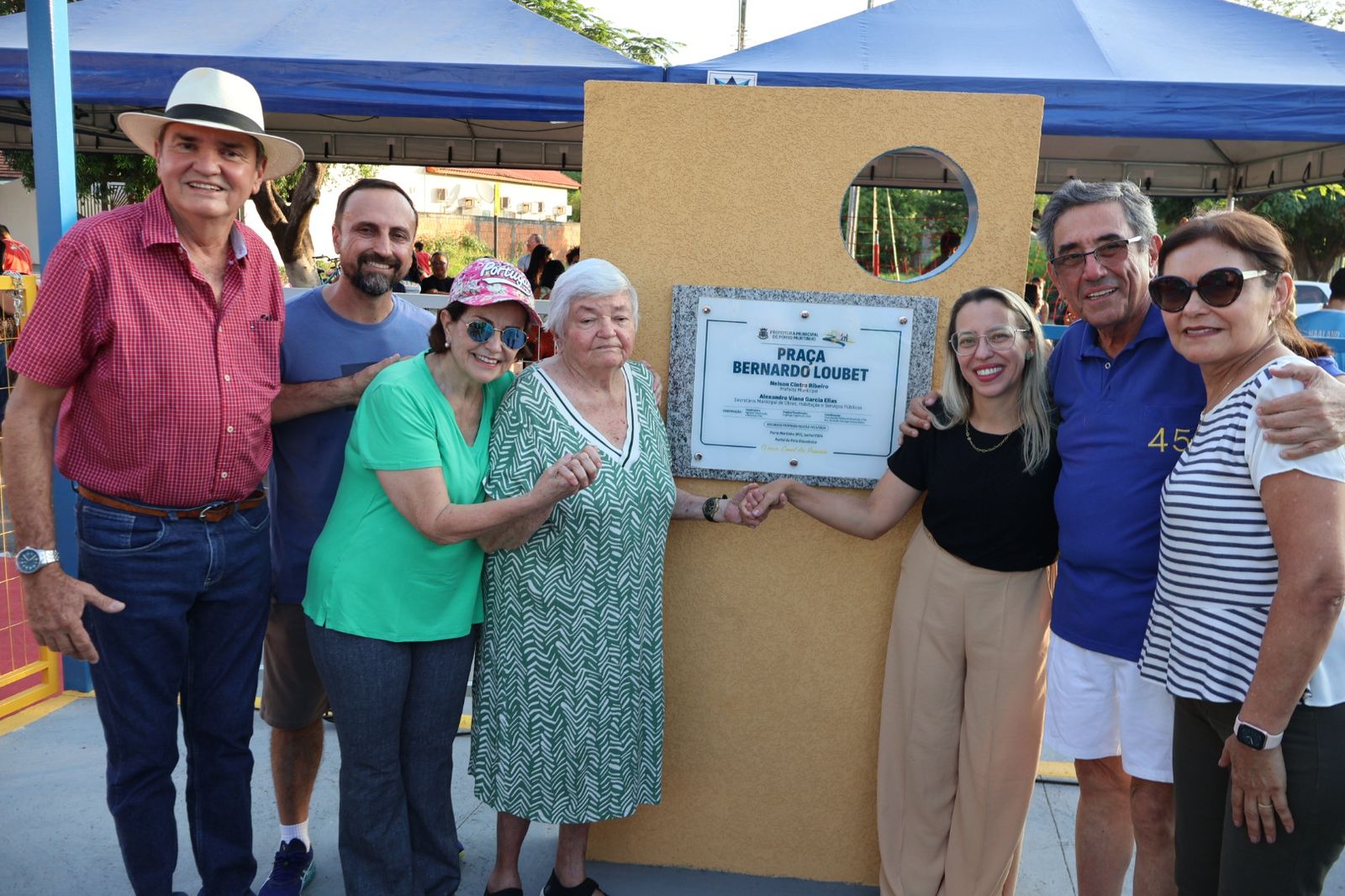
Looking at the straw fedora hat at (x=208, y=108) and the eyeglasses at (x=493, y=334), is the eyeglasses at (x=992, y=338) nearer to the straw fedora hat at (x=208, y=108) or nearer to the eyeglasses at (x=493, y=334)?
the eyeglasses at (x=493, y=334)

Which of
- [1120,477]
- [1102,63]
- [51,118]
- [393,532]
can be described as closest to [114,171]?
[51,118]

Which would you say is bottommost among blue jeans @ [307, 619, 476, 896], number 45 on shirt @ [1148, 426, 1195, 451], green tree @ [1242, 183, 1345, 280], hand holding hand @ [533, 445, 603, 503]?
blue jeans @ [307, 619, 476, 896]

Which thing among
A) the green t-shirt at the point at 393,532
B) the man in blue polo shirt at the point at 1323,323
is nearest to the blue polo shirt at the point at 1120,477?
the green t-shirt at the point at 393,532

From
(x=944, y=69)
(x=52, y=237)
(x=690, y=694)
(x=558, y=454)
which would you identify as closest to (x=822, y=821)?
(x=690, y=694)

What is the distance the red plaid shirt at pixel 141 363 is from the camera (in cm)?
226

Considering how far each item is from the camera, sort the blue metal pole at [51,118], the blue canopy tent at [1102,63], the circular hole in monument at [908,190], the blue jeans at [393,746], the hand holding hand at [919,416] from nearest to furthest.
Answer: the blue jeans at [393,746] < the hand holding hand at [919,416] < the circular hole in monument at [908,190] < the blue metal pole at [51,118] < the blue canopy tent at [1102,63]

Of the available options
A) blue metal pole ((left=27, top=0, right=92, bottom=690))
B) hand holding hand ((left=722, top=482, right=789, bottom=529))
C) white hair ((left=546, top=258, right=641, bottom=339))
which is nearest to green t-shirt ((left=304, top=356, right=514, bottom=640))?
white hair ((left=546, top=258, right=641, bottom=339))

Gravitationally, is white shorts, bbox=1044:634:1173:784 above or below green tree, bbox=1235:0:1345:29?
below

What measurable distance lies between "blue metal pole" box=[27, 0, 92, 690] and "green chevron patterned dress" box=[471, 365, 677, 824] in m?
2.11

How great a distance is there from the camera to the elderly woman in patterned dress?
2549 mm

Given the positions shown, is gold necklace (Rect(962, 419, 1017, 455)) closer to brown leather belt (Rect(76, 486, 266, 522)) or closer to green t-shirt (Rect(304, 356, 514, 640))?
green t-shirt (Rect(304, 356, 514, 640))

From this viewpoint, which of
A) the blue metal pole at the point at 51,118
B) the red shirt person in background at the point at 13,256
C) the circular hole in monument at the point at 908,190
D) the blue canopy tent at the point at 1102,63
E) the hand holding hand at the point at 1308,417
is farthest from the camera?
the red shirt person in background at the point at 13,256

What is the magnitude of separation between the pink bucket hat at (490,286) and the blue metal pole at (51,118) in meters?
2.11

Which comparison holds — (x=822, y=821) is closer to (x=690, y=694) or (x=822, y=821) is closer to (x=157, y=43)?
(x=690, y=694)
